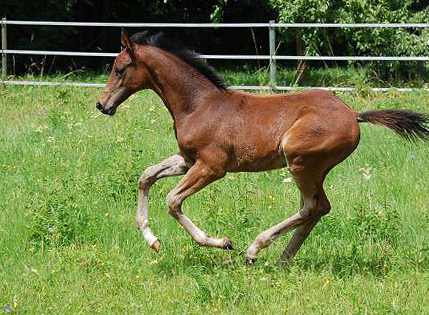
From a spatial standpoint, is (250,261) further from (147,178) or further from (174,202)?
(147,178)

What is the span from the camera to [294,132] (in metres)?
6.43

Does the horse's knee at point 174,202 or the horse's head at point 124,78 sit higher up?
the horse's head at point 124,78

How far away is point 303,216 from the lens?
6516 mm

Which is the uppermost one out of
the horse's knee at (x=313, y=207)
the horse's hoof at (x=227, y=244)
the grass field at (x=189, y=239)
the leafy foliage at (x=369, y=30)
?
the horse's knee at (x=313, y=207)

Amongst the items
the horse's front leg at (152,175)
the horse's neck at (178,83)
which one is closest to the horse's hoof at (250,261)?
the horse's front leg at (152,175)

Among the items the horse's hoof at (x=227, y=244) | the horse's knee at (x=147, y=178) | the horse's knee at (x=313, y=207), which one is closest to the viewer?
the horse's hoof at (x=227, y=244)

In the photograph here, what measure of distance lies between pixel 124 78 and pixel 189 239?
1.40m

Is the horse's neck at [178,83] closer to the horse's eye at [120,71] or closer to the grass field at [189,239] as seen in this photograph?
the horse's eye at [120,71]

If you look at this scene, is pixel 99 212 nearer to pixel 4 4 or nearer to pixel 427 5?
pixel 427 5

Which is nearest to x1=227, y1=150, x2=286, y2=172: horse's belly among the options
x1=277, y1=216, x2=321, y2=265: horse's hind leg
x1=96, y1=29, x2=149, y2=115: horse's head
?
x1=277, y1=216, x2=321, y2=265: horse's hind leg

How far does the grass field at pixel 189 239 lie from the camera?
5742 mm

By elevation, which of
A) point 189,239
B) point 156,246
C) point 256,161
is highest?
point 256,161

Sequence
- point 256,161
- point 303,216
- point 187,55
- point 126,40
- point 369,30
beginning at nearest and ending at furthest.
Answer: point 303,216 → point 256,161 → point 126,40 → point 187,55 → point 369,30

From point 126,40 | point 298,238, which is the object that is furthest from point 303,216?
point 126,40
